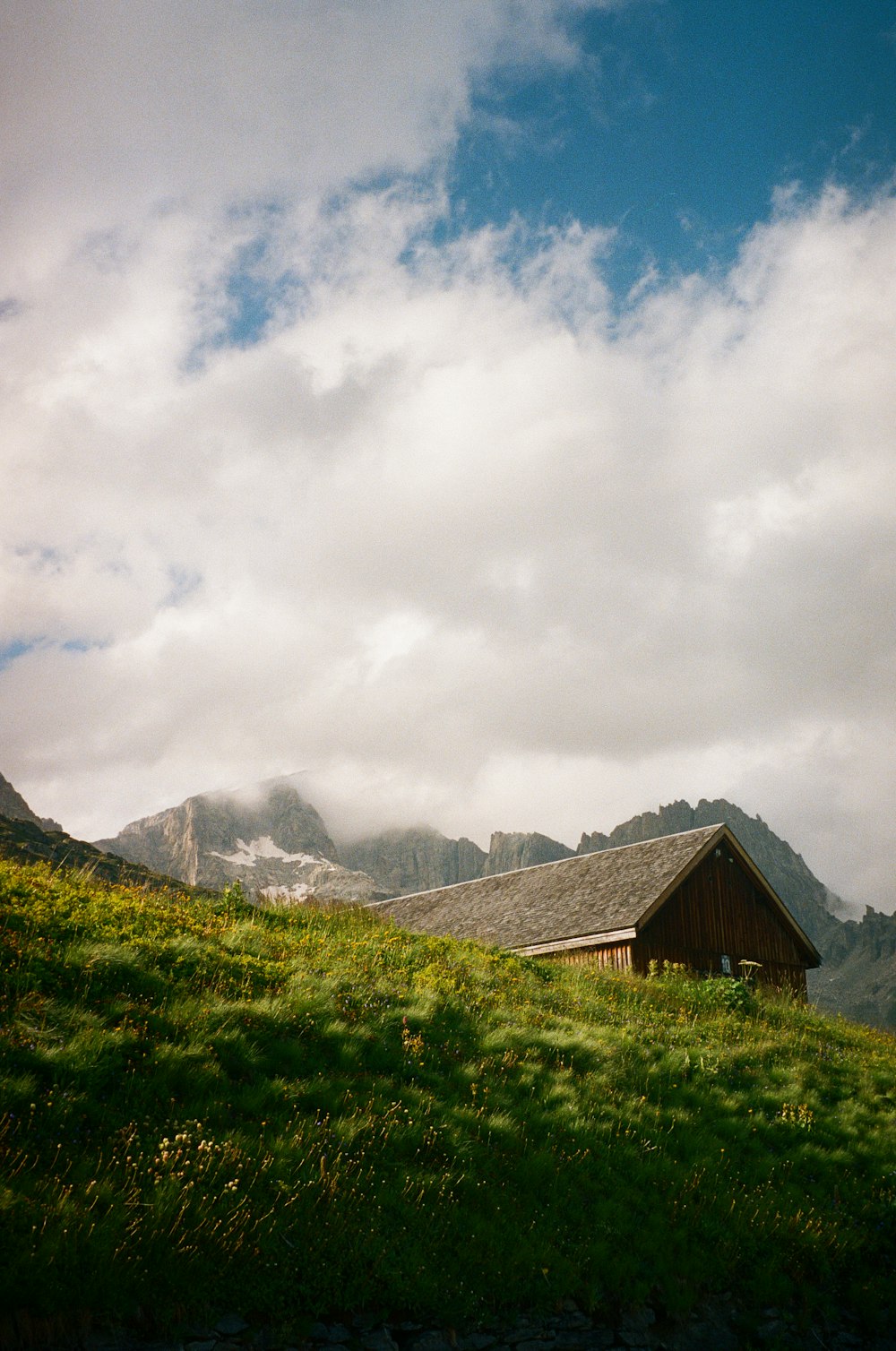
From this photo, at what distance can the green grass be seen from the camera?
24.7ft

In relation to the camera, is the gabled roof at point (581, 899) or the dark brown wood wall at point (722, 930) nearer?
the dark brown wood wall at point (722, 930)

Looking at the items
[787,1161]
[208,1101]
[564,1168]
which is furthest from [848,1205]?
[208,1101]

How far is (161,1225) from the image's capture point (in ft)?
24.4

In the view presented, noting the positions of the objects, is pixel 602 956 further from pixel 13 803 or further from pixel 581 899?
pixel 13 803

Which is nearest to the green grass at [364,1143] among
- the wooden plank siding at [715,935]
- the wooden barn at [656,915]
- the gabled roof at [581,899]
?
the wooden plank siding at [715,935]

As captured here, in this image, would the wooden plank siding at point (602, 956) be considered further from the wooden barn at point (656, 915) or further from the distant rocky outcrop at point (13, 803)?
the distant rocky outcrop at point (13, 803)

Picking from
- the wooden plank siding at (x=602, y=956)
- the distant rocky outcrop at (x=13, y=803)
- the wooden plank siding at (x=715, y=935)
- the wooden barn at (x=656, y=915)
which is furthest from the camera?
the distant rocky outcrop at (x=13, y=803)

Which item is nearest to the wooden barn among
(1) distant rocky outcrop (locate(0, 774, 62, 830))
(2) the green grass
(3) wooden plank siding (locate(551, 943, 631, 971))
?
(3) wooden plank siding (locate(551, 943, 631, 971))

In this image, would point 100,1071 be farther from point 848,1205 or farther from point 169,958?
point 848,1205

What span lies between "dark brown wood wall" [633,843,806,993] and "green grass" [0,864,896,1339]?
12580 millimetres

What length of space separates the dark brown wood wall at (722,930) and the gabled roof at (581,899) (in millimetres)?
484

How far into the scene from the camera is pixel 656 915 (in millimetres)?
→ 29359

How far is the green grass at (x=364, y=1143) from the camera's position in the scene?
7543 mm

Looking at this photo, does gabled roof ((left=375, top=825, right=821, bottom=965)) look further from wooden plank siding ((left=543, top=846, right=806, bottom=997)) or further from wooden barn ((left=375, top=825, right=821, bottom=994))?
wooden plank siding ((left=543, top=846, right=806, bottom=997))
